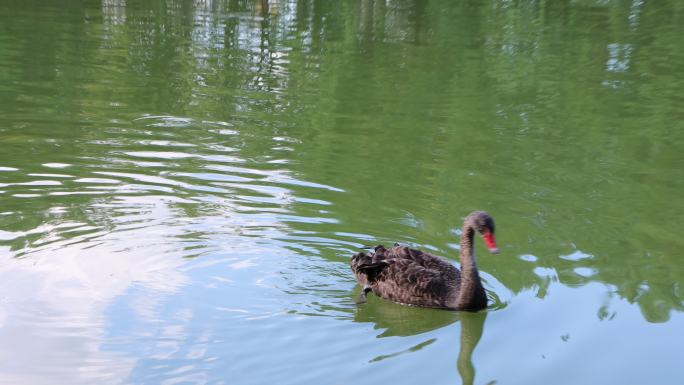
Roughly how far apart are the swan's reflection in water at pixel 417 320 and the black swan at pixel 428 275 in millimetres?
54

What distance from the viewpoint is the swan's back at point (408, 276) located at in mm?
6801

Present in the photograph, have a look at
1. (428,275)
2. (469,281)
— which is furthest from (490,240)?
(428,275)

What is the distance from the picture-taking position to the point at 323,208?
8695mm

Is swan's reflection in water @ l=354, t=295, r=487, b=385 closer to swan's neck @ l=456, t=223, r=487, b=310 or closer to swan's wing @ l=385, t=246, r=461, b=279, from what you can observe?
swan's neck @ l=456, t=223, r=487, b=310

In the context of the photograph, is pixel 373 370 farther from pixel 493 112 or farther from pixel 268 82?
pixel 268 82

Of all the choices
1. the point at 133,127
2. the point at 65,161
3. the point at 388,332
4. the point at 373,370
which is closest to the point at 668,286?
the point at 388,332

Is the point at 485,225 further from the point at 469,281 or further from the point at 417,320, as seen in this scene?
the point at 417,320

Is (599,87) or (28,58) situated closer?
(599,87)

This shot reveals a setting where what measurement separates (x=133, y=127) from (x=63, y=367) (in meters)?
6.18

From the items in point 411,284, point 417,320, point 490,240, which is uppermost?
point 490,240

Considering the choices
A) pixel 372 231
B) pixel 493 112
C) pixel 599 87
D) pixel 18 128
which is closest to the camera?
→ pixel 372 231

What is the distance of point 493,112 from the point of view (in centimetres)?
1302

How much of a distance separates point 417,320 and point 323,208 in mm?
2220

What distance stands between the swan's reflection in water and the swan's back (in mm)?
69
